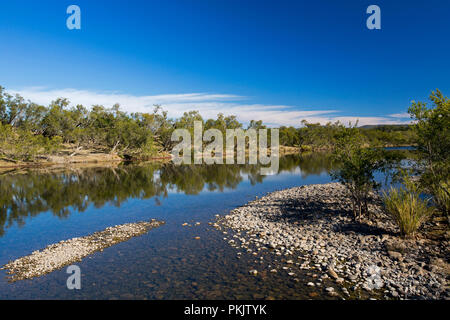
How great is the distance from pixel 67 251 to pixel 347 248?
15.1m

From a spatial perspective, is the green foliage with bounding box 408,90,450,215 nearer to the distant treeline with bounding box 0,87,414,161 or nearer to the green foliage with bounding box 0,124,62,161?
the distant treeline with bounding box 0,87,414,161

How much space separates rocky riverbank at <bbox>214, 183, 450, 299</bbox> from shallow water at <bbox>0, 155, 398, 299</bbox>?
3.25ft

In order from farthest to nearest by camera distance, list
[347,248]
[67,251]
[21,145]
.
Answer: [21,145]
[67,251]
[347,248]

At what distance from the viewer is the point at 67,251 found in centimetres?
1445

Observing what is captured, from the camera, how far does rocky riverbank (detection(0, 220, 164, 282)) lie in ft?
40.2

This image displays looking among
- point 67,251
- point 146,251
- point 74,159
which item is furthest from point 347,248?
point 74,159

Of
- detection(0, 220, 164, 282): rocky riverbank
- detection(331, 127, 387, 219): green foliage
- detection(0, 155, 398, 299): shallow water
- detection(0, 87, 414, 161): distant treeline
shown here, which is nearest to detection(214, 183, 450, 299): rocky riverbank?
detection(0, 155, 398, 299): shallow water

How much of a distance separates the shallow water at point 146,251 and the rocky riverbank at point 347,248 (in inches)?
39.0

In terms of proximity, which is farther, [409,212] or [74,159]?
[74,159]

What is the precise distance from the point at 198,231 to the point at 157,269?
18.0ft

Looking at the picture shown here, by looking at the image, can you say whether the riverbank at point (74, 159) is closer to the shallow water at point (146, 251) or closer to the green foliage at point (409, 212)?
the shallow water at point (146, 251)

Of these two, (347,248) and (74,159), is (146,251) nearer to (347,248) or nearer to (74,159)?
(347,248)
